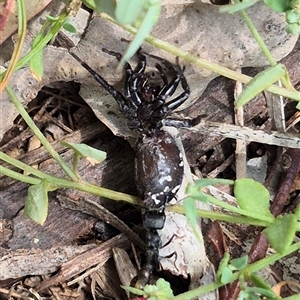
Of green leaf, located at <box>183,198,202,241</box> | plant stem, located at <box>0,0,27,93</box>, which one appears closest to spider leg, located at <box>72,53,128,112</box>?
plant stem, located at <box>0,0,27,93</box>

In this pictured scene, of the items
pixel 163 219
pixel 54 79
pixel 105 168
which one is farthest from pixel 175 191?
pixel 54 79

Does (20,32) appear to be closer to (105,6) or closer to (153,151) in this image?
(105,6)

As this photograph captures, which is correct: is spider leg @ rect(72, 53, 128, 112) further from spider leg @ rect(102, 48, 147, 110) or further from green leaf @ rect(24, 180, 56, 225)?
green leaf @ rect(24, 180, 56, 225)

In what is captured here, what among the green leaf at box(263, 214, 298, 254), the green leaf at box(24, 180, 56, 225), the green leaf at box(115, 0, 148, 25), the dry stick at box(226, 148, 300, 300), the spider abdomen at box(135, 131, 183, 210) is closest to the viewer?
the green leaf at box(115, 0, 148, 25)

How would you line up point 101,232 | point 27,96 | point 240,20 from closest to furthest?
point 240,20 → point 27,96 → point 101,232

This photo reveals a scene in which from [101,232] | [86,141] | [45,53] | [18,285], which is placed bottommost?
[18,285]

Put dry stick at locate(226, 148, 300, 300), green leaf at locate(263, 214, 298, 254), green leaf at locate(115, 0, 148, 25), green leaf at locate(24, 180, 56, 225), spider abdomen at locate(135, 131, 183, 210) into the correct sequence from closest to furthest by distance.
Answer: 1. green leaf at locate(115, 0, 148, 25)
2. green leaf at locate(263, 214, 298, 254)
3. green leaf at locate(24, 180, 56, 225)
4. dry stick at locate(226, 148, 300, 300)
5. spider abdomen at locate(135, 131, 183, 210)

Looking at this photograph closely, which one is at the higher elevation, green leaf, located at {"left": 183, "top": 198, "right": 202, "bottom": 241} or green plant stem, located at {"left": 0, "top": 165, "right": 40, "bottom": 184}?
green leaf, located at {"left": 183, "top": 198, "right": 202, "bottom": 241}

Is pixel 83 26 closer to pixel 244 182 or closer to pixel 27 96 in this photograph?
pixel 27 96
